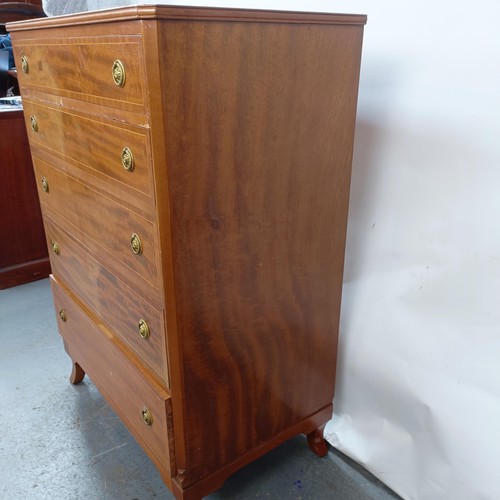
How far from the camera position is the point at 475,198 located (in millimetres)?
1024

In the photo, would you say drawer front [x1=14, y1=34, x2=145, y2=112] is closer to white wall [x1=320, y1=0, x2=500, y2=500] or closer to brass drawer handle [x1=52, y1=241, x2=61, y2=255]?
brass drawer handle [x1=52, y1=241, x2=61, y2=255]

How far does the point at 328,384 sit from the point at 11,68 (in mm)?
2520

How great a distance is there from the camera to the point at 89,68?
0.93 m

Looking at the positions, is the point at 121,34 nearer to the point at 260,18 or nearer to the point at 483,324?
the point at 260,18

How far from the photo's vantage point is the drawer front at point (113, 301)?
1.02 m

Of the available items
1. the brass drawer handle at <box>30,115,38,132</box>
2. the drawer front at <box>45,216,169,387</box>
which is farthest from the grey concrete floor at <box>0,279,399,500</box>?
the brass drawer handle at <box>30,115,38,132</box>

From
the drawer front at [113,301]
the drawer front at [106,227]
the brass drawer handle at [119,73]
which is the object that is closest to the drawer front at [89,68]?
Result: the brass drawer handle at [119,73]

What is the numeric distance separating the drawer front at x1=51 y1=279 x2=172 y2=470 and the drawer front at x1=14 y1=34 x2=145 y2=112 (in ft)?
1.89

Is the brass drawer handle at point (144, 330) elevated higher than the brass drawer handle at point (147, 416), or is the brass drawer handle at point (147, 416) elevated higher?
the brass drawer handle at point (144, 330)

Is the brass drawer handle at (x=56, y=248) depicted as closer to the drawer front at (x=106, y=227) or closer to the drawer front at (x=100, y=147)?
the drawer front at (x=106, y=227)

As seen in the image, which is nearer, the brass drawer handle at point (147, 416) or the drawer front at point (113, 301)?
the drawer front at point (113, 301)

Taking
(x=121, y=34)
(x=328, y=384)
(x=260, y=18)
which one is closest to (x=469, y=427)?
(x=328, y=384)

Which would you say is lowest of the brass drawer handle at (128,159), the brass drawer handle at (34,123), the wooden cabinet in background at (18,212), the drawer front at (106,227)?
the wooden cabinet in background at (18,212)

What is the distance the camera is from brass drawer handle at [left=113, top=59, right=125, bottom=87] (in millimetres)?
823
